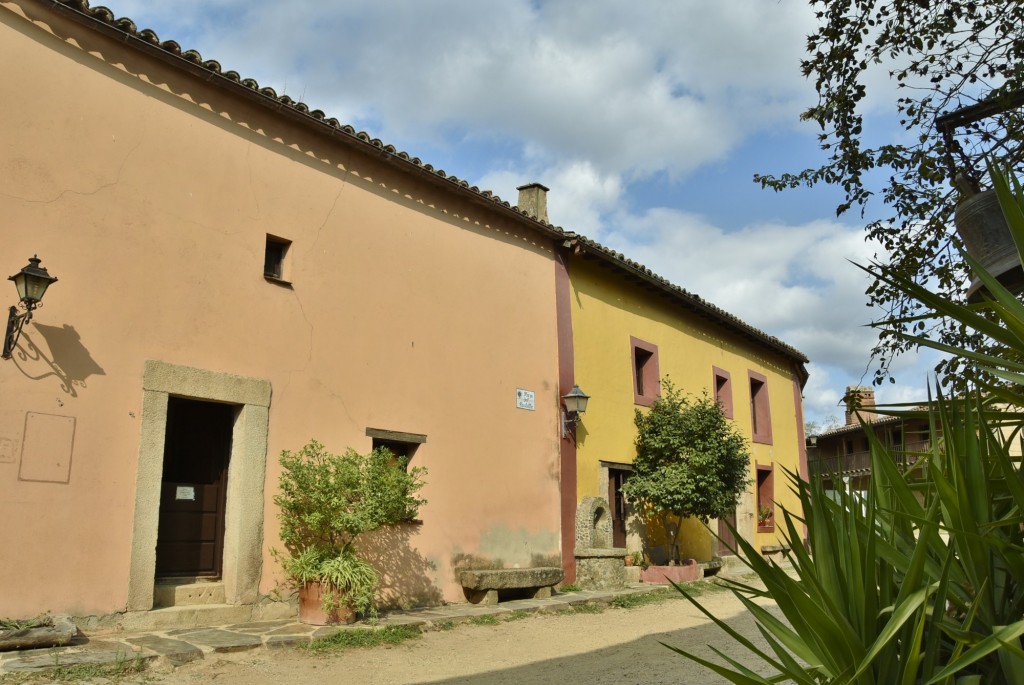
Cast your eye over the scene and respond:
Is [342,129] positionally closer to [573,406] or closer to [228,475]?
[228,475]

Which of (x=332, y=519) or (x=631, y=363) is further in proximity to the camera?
(x=631, y=363)

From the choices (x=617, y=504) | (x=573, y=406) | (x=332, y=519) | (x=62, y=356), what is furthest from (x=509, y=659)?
(x=617, y=504)

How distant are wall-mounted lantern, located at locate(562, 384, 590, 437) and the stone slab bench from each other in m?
2.21

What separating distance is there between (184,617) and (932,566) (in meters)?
6.23

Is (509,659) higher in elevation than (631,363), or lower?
lower

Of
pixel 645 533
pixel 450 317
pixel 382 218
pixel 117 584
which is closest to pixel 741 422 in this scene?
pixel 645 533

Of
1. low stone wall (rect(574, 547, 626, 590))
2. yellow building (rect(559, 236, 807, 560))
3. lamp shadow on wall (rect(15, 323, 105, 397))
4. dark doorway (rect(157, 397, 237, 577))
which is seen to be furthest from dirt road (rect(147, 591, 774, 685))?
yellow building (rect(559, 236, 807, 560))

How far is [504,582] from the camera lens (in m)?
9.54

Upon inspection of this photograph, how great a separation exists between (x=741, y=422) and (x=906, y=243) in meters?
11.3

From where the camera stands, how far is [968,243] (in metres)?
2.86

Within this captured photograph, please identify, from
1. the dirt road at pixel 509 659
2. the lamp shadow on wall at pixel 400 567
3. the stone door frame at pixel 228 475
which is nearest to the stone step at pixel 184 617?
the stone door frame at pixel 228 475

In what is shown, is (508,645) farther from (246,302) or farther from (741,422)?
(741,422)

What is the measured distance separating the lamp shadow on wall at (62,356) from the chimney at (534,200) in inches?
283

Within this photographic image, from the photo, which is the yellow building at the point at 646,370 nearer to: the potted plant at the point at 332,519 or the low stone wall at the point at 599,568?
the low stone wall at the point at 599,568
